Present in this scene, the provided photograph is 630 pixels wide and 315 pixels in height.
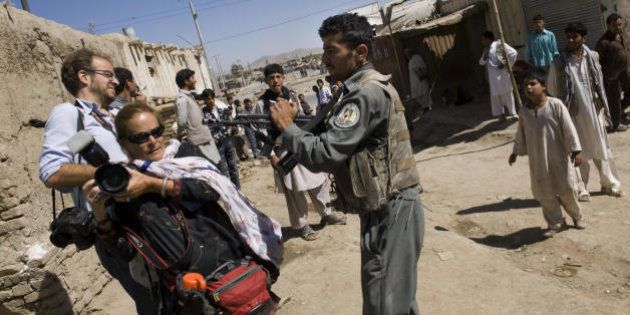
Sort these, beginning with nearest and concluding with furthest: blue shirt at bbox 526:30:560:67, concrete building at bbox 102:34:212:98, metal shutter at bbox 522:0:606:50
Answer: metal shutter at bbox 522:0:606:50, blue shirt at bbox 526:30:560:67, concrete building at bbox 102:34:212:98

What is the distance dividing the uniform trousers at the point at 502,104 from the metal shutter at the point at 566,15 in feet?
5.02

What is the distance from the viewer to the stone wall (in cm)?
394

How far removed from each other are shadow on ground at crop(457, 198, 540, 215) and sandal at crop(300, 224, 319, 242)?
5.87 ft

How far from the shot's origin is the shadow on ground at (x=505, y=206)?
521cm

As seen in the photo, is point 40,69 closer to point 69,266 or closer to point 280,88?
point 69,266

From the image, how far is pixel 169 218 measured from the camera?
1880 millimetres

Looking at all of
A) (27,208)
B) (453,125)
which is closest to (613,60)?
(453,125)

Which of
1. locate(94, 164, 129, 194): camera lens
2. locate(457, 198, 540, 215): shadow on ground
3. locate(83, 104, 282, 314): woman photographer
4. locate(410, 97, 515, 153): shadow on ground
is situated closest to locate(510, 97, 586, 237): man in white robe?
locate(457, 198, 540, 215): shadow on ground

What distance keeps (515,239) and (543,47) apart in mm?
5321

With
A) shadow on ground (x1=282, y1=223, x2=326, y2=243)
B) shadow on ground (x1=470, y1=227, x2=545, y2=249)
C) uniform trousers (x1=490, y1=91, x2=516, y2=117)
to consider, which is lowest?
shadow on ground (x1=470, y1=227, x2=545, y2=249)

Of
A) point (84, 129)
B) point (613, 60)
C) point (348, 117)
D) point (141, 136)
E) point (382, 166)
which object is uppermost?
point (84, 129)

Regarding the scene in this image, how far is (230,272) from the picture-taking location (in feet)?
6.30

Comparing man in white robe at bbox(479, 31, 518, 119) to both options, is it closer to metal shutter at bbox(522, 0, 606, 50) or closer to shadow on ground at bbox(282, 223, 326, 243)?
metal shutter at bbox(522, 0, 606, 50)

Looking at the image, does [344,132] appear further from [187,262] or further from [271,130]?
[187,262]
